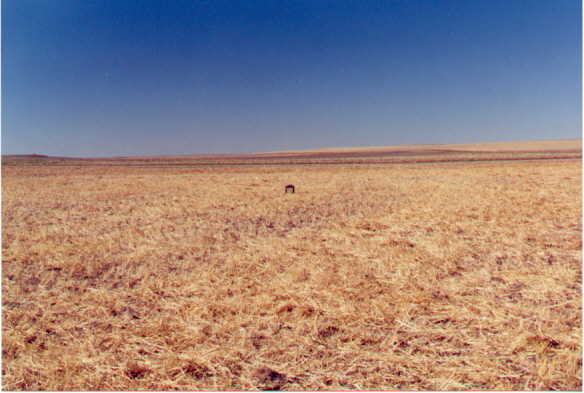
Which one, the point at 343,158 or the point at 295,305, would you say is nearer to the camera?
the point at 295,305

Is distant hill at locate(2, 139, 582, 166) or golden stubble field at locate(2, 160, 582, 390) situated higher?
distant hill at locate(2, 139, 582, 166)

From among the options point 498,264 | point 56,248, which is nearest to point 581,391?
point 498,264

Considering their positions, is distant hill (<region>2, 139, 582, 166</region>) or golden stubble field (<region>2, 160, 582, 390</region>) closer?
golden stubble field (<region>2, 160, 582, 390</region>)

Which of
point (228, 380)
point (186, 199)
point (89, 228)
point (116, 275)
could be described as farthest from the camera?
point (186, 199)

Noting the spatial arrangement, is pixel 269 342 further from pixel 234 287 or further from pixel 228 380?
pixel 234 287

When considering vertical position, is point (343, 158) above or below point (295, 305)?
above

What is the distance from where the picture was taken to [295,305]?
16.9ft

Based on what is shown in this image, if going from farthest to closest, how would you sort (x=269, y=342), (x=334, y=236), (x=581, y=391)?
(x=334, y=236) < (x=269, y=342) < (x=581, y=391)

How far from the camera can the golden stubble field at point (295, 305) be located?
368 centimetres

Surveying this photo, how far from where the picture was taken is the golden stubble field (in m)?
3.68

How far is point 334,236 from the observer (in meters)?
9.38

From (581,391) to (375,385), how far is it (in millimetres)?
1655

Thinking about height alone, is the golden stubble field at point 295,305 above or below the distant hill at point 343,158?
below

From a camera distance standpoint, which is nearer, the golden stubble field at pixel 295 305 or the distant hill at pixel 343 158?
the golden stubble field at pixel 295 305
